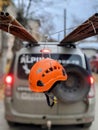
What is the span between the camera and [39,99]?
8031mm

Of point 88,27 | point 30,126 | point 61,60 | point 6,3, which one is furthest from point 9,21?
point 6,3

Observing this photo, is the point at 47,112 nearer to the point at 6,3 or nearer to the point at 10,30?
the point at 10,30

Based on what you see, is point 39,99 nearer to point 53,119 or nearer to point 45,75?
point 53,119

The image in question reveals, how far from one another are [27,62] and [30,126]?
5.87 feet

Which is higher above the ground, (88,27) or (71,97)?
(88,27)

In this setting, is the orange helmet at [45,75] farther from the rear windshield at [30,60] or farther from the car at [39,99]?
the rear windshield at [30,60]

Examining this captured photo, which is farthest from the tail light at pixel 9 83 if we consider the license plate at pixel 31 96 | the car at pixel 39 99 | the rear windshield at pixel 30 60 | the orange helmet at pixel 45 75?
the orange helmet at pixel 45 75

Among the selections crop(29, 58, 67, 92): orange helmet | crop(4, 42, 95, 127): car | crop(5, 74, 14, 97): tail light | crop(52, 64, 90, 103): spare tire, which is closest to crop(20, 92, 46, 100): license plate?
crop(4, 42, 95, 127): car

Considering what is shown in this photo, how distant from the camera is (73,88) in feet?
16.7

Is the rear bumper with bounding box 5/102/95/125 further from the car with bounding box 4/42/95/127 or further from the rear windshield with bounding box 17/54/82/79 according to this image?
the rear windshield with bounding box 17/54/82/79

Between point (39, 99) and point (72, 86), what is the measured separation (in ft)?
10.0

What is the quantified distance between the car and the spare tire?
2.28 meters

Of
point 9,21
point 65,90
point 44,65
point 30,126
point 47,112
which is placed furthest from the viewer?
point 30,126

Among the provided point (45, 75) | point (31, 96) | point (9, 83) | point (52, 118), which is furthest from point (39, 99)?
point (45, 75)
